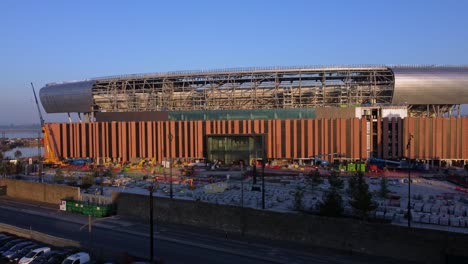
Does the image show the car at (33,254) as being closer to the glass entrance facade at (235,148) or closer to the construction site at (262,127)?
the construction site at (262,127)

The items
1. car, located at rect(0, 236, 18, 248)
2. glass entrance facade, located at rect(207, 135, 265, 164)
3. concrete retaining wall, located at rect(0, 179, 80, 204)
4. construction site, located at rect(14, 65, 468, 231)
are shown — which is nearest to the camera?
car, located at rect(0, 236, 18, 248)

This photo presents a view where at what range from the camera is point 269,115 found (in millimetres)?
49312

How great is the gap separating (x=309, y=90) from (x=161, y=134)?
19452 millimetres

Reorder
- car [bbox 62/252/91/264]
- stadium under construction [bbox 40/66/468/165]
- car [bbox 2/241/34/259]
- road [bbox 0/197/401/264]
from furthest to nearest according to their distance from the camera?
stadium under construction [bbox 40/66/468/165] < car [bbox 2/241/34/259] < road [bbox 0/197/401/264] < car [bbox 62/252/91/264]

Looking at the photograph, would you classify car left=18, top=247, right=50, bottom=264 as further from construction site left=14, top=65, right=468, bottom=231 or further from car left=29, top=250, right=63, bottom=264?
construction site left=14, top=65, right=468, bottom=231

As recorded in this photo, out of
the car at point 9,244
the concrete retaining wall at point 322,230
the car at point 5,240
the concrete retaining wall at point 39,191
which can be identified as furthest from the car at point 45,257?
the concrete retaining wall at point 39,191

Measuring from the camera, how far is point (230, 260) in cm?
1569

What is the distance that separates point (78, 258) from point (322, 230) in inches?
369

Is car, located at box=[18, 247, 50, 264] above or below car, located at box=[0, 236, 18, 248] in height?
above

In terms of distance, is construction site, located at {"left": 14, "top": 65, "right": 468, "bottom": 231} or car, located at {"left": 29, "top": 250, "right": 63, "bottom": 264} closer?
car, located at {"left": 29, "top": 250, "right": 63, "bottom": 264}

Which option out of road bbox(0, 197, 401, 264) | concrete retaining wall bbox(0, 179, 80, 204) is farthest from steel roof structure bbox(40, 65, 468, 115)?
road bbox(0, 197, 401, 264)

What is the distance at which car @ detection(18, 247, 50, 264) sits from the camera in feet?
50.3

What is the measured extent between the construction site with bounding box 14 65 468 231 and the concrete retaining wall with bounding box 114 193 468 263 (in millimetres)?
12853

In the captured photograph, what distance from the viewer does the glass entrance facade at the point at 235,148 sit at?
48.4 meters
